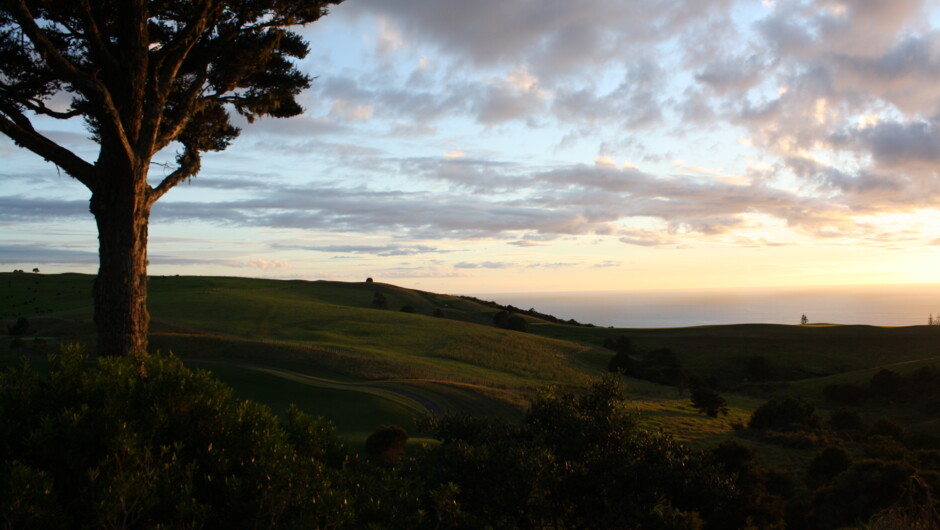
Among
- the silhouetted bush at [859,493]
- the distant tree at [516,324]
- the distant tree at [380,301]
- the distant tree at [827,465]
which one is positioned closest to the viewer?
the silhouetted bush at [859,493]

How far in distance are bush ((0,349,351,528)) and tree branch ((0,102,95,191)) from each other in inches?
291

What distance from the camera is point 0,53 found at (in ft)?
38.5

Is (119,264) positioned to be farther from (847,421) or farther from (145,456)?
(847,421)

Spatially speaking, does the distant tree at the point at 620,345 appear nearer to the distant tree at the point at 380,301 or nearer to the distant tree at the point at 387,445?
the distant tree at the point at 380,301

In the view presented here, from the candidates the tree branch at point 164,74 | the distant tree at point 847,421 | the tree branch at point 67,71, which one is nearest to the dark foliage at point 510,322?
the distant tree at point 847,421

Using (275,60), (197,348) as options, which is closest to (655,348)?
(197,348)

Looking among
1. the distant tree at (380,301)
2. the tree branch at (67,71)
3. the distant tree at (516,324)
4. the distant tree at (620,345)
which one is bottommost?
the distant tree at (620,345)

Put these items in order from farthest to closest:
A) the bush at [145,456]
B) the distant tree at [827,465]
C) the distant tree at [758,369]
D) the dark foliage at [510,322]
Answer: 1. the dark foliage at [510,322]
2. the distant tree at [758,369]
3. the distant tree at [827,465]
4. the bush at [145,456]

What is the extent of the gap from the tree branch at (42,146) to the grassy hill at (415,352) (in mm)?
10594

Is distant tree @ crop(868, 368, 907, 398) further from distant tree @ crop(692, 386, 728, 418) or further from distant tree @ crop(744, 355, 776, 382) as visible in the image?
distant tree @ crop(692, 386, 728, 418)

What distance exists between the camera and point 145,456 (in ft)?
16.8

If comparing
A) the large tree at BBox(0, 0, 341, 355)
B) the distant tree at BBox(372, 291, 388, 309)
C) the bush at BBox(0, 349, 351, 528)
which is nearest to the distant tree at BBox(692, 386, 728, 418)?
the large tree at BBox(0, 0, 341, 355)

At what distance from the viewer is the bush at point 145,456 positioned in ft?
15.4

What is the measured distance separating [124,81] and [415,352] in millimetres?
45573
